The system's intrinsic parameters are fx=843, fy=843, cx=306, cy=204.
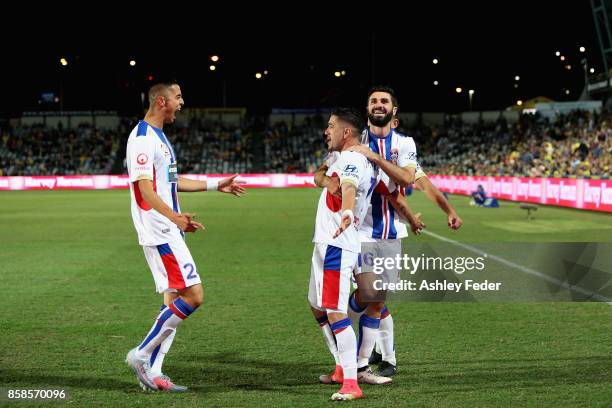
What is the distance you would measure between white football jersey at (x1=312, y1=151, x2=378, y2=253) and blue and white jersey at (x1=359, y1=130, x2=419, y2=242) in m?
0.45

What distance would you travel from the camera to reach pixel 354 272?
6.61 meters

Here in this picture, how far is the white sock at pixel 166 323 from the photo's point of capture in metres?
6.26

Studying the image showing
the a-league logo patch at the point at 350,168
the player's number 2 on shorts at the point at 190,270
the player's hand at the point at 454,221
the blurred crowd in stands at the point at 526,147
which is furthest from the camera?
the blurred crowd in stands at the point at 526,147

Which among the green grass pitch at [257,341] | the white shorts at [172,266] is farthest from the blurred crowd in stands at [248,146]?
the white shorts at [172,266]

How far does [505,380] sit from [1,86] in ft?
266

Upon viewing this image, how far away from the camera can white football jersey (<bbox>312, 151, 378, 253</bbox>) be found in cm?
574

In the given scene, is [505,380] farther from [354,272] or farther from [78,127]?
[78,127]

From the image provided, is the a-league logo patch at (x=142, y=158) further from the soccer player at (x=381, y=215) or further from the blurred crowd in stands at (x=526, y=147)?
the blurred crowd in stands at (x=526, y=147)

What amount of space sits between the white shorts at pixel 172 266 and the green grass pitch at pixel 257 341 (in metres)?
0.80

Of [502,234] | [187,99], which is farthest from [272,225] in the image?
[187,99]

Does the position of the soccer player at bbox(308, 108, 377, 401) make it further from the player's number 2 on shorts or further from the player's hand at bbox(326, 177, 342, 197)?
the player's number 2 on shorts

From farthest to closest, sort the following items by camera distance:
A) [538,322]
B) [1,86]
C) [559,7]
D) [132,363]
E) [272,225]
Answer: [1,86], [559,7], [272,225], [538,322], [132,363]

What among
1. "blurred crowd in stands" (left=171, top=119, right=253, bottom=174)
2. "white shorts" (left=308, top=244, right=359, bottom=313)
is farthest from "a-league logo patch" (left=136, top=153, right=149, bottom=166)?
"blurred crowd in stands" (left=171, top=119, right=253, bottom=174)

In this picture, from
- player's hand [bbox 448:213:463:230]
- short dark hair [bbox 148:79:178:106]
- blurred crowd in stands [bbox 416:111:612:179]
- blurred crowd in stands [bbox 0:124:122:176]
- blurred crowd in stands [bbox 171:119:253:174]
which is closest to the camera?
short dark hair [bbox 148:79:178:106]
